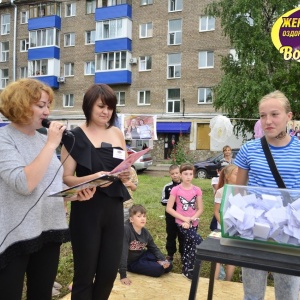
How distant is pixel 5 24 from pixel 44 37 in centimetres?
459

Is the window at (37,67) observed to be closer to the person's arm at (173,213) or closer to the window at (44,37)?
the window at (44,37)

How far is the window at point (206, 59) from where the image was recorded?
22.8m

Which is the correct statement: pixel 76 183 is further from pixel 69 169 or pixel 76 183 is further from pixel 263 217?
pixel 263 217

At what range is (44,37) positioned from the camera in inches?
1090

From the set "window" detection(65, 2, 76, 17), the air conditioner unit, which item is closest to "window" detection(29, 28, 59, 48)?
"window" detection(65, 2, 76, 17)

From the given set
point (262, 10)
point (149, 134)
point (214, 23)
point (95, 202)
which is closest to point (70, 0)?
point (214, 23)

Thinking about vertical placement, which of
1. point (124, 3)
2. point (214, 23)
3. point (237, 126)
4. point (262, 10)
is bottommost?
point (237, 126)

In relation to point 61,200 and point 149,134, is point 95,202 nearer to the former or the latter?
point 61,200

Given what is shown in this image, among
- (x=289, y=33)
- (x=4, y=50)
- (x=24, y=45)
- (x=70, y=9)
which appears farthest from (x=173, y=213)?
(x=4, y=50)

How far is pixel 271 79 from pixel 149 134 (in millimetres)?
7374

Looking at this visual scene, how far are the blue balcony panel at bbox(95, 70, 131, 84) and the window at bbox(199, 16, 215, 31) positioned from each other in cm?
582

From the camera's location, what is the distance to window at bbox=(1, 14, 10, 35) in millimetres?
29516

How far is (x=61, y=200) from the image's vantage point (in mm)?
1975

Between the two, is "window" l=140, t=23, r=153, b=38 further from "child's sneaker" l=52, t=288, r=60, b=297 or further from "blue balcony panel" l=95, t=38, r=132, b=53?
"child's sneaker" l=52, t=288, r=60, b=297
